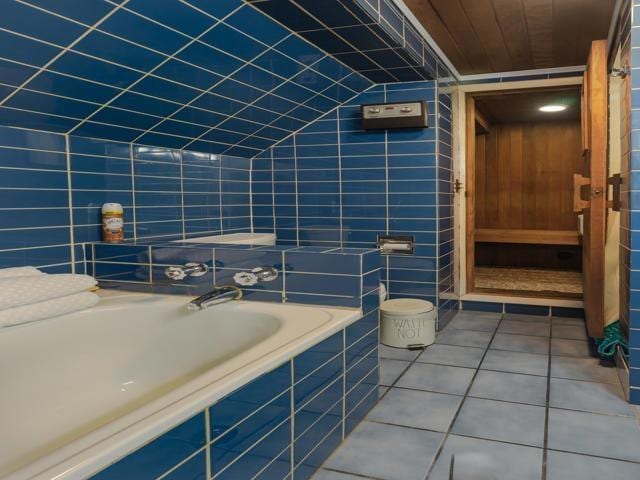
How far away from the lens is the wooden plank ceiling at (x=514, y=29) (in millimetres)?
2586

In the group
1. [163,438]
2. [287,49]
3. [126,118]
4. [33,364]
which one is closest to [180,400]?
[163,438]

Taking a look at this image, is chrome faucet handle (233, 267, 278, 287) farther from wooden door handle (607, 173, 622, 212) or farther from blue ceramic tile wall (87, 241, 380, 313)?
wooden door handle (607, 173, 622, 212)

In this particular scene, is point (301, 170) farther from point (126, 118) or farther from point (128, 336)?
point (128, 336)

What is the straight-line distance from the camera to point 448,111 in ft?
11.9

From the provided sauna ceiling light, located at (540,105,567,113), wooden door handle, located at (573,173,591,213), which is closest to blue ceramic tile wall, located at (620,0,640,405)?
wooden door handle, located at (573,173,591,213)

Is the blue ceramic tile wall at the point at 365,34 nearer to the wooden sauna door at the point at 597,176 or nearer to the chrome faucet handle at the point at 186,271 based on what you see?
the wooden sauna door at the point at 597,176

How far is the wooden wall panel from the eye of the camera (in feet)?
18.8

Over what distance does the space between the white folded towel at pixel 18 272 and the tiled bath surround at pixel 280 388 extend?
1.19 ft

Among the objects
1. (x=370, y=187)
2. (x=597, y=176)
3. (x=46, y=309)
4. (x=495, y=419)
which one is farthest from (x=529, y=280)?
(x=46, y=309)

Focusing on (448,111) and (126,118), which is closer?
(126,118)

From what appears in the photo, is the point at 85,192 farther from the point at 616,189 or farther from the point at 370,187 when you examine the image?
the point at 616,189

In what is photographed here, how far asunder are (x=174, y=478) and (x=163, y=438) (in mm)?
96

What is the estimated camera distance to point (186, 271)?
7.09 feet

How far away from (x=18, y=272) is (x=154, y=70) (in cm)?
89
